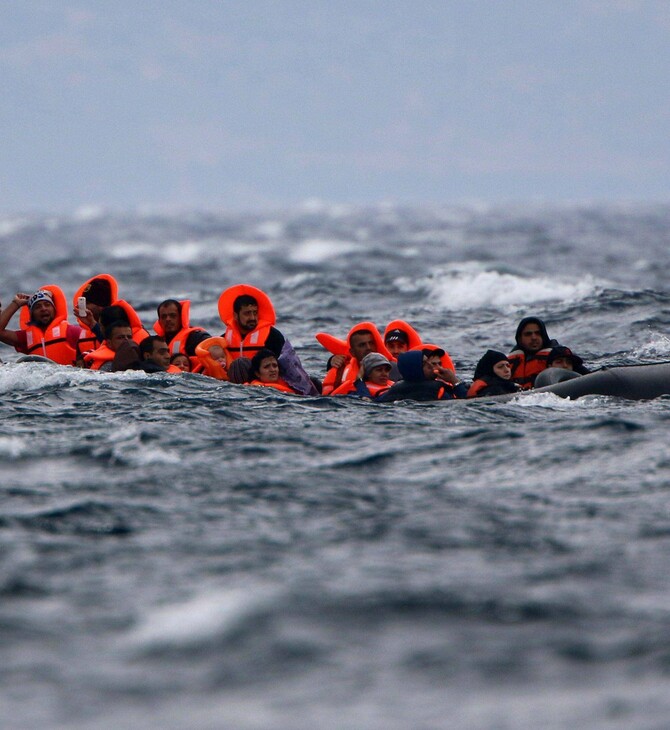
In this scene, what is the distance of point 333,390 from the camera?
563 inches

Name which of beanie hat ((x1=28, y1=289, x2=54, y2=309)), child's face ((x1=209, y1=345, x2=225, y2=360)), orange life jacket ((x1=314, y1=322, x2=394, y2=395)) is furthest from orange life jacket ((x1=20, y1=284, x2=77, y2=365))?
orange life jacket ((x1=314, y1=322, x2=394, y2=395))

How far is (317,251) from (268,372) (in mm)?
37315

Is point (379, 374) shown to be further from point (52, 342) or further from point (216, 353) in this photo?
point (52, 342)

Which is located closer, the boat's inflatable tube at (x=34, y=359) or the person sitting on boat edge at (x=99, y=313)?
the person sitting on boat edge at (x=99, y=313)

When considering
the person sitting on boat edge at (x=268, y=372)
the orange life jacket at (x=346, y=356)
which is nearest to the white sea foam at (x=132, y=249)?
the orange life jacket at (x=346, y=356)

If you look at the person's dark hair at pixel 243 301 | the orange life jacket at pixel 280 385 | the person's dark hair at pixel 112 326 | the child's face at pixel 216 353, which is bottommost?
the orange life jacket at pixel 280 385

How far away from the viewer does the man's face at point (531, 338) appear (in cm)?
1447

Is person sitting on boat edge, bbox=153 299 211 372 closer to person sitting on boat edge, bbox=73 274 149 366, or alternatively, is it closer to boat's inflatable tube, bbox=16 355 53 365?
person sitting on boat edge, bbox=73 274 149 366

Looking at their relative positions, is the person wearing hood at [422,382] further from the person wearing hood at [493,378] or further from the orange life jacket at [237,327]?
the orange life jacket at [237,327]

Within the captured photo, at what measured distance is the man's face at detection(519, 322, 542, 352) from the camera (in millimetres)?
14469

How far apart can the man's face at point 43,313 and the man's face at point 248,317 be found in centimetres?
281

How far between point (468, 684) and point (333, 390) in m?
8.19

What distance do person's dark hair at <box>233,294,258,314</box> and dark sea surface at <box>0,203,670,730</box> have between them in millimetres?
1049

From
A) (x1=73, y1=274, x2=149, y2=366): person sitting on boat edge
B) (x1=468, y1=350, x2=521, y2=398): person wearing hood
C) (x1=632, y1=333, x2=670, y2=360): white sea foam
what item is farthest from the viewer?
(x1=632, y1=333, x2=670, y2=360): white sea foam
